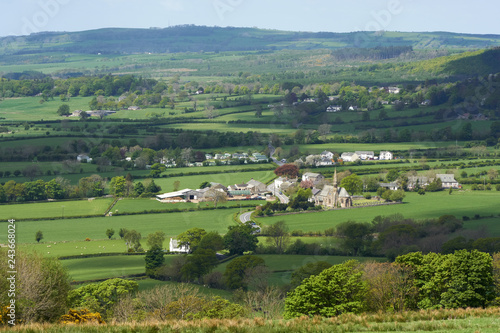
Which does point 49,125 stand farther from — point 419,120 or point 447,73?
point 447,73

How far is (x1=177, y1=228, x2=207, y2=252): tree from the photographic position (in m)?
47.7

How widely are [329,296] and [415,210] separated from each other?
33864mm

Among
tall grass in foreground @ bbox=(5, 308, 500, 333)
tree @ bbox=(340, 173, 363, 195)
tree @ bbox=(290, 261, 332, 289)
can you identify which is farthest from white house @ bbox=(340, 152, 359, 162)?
tall grass in foreground @ bbox=(5, 308, 500, 333)

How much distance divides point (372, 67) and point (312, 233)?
146 m

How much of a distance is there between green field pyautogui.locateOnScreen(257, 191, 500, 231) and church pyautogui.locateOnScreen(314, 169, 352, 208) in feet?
6.54

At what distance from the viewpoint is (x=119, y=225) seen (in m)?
55.3

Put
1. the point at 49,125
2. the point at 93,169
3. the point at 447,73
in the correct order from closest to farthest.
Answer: the point at 93,169 < the point at 49,125 < the point at 447,73

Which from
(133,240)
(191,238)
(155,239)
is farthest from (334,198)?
(133,240)

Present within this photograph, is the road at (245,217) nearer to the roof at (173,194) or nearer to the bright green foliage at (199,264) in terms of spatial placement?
the roof at (173,194)

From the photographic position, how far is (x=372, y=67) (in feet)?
626

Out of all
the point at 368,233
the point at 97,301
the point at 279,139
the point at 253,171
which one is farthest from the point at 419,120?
the point at 97,301

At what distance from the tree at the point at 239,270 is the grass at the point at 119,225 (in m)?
11.5

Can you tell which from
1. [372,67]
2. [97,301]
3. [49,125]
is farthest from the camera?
[372,67]

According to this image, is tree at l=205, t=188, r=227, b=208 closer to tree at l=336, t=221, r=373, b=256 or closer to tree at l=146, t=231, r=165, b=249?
tree at l=146, t=231, r=165, b=249
